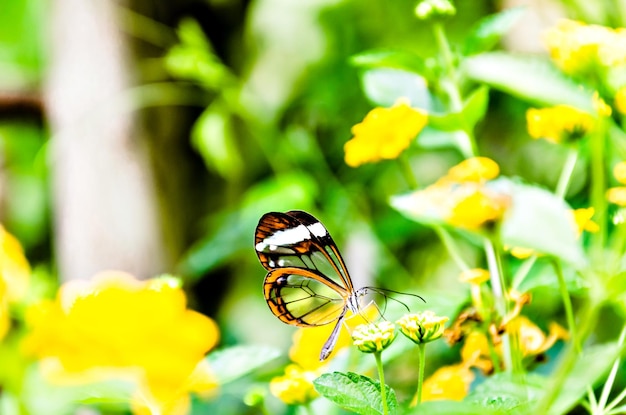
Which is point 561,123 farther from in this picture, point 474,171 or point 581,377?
point 581,377

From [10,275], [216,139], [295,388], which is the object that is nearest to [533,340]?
[295,388]

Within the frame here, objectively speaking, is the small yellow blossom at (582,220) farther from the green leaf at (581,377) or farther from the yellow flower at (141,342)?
the yellow flower at (141,342)

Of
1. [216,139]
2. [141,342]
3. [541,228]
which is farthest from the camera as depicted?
[216,139]

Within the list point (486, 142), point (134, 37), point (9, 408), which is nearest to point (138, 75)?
point (134, 37)

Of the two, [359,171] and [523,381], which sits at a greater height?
[359,171]

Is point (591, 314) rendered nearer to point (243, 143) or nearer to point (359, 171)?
point (359, 171)
